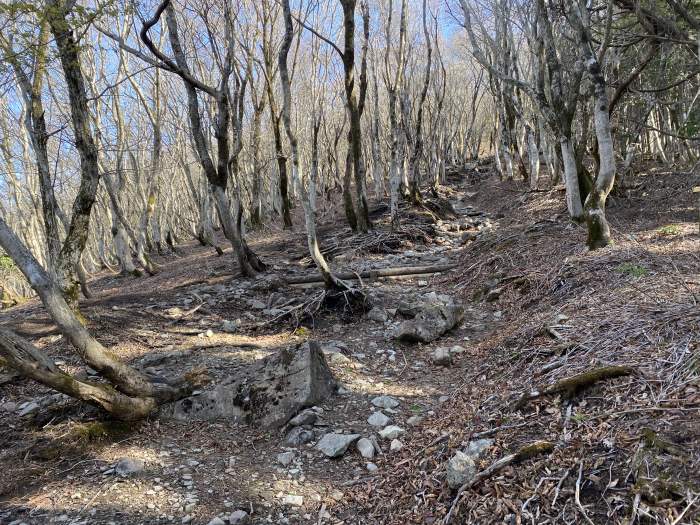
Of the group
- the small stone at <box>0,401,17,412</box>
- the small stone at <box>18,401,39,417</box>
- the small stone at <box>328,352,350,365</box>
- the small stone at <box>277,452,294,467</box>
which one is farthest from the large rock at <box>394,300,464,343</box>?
the small stone at <box>0,401,17,412</box>

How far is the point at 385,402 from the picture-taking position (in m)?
4.36

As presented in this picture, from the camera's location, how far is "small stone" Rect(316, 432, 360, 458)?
370 centimetres

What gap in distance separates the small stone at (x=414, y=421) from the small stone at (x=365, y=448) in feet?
1.39

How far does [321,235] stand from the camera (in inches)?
514

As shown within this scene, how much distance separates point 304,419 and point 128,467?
1.46 metres

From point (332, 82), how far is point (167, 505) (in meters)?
18.9

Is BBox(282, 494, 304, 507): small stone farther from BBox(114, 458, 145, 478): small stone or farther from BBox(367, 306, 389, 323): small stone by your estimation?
BBox(367, 306, 389, 323): small stone

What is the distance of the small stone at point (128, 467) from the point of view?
3486 mm

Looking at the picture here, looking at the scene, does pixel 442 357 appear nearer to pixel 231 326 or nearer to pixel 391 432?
pixel 391 432

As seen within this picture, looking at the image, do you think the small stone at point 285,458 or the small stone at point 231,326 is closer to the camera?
the small stone at point 285,458

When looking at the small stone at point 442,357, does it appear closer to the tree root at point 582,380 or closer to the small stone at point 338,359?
the small stone at point 338,359

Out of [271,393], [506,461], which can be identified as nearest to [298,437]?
[271,393]

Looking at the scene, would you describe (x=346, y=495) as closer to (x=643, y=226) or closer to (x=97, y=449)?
(x=97, y=449)

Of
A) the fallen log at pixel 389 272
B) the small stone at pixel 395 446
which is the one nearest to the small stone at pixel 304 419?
the small stone at pixel 395 446
